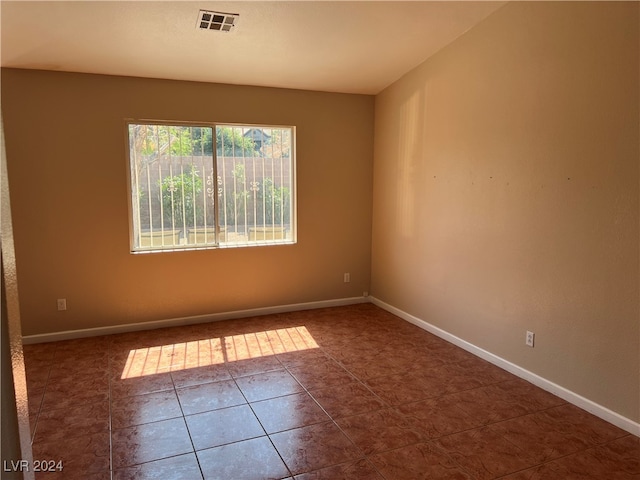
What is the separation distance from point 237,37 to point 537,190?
2527mm

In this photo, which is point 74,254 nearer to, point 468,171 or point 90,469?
point 90,469

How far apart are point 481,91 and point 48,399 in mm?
3843

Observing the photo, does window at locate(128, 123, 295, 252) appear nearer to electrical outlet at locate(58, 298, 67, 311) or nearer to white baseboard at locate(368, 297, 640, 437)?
electrical outlet at locate(58, 298, 67, 311)

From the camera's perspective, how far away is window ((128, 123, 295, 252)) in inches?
161

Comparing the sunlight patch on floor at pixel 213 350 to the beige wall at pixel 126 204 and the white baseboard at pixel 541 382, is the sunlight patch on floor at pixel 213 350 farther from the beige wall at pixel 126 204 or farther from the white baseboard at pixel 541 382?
the white baseboard at pixel 541 382

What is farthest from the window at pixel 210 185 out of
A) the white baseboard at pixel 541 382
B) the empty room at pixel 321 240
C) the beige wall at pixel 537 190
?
the white baseboard at pixel 541 382

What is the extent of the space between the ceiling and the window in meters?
0.57

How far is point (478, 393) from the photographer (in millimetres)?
2889

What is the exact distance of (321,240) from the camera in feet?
15.9

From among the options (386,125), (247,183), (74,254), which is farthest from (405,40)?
(74,254)

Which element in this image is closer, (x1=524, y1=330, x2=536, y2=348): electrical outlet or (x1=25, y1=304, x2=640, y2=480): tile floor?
(x1=25, y1=304, x2=640, y2=480): tile floor

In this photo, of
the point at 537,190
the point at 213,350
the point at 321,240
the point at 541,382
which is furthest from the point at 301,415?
the point at 321,240

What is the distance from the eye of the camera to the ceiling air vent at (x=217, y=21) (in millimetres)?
2980

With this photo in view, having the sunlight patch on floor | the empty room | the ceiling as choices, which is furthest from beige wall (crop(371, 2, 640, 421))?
the sunlight patch on floor
